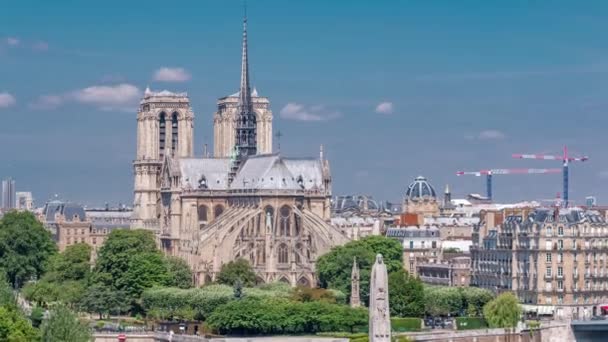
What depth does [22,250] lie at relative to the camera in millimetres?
168125

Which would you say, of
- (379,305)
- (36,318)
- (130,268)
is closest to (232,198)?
(130,268)

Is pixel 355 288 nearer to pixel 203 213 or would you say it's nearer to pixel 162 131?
pixel 203 213

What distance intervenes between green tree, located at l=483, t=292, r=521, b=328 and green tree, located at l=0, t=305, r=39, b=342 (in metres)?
37.4

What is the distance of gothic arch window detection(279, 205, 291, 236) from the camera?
17075cm

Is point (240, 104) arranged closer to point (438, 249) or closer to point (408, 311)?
point (438, 249)

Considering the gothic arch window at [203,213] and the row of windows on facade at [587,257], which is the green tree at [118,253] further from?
the row of windows on facade at [587,257]

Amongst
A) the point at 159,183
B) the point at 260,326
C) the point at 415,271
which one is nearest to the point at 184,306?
the point at 260,326

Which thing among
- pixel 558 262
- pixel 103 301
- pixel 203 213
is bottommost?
pixel 103 301

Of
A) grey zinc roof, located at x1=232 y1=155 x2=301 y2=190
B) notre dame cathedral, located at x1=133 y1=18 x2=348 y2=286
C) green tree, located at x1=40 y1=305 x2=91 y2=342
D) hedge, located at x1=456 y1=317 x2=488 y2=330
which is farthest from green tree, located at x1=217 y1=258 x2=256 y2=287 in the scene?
green tree, located at x1=40 y1=305 x2=91 y2=342

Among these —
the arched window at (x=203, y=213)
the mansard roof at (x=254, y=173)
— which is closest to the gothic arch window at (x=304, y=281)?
the mansard roof at (x=254, y=173)

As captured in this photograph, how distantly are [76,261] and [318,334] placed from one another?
3964 centimetres

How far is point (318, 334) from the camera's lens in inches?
4973

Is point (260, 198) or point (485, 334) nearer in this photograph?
point (485, 334)

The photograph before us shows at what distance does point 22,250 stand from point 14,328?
68100 millimetres
